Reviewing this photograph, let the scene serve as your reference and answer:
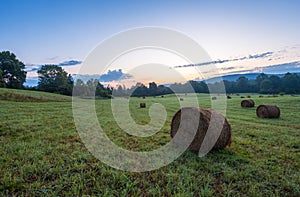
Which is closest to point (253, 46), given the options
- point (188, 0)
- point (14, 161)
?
point (188, 0)

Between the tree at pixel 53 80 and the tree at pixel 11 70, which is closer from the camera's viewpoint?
the tree at pixel 11 70

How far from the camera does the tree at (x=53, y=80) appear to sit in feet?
203

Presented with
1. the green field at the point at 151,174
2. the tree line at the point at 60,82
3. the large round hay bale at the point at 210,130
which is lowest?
the green field at the point at 151,174

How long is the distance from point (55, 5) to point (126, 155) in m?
12.4

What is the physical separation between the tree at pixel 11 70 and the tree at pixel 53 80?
18.9 feet

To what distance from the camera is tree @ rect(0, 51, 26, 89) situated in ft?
184

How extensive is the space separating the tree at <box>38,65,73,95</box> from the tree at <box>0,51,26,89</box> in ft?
18.9

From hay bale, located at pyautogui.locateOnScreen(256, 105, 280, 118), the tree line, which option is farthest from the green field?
the tree line

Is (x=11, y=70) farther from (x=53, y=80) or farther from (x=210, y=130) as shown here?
(x=210, y=130)

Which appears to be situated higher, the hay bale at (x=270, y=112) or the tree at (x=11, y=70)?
the tree at (x=11, y=70)

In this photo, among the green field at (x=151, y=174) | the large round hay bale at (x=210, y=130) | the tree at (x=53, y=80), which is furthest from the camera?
the tree at (x=53, y=80)

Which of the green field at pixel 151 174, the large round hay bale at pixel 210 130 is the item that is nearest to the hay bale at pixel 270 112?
the green field at pixel 151 174

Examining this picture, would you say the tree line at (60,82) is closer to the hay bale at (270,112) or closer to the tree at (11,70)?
the tree at (11,70)

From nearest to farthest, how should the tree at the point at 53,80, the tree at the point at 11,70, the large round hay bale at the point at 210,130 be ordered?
1. the large round hay bale at the point at 210,130
2. the tree at the point at 11,70
3. the tree at the point at 53,80
